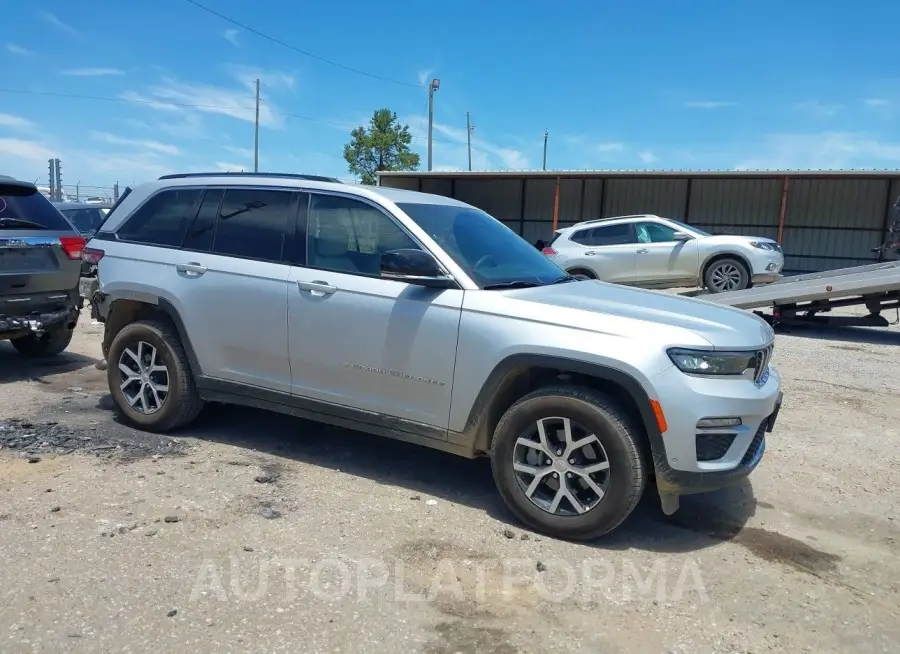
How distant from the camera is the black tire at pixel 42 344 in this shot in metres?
7.97

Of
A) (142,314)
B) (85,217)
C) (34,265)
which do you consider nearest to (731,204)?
(85,217)

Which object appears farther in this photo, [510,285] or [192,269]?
[192,269]

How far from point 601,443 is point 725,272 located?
1158cm

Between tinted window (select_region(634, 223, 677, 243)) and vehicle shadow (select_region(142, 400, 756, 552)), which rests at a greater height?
tinted window (select_region(634, 223, 677, 243))

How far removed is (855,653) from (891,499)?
2.05 metres

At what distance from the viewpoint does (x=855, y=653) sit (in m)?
2.96

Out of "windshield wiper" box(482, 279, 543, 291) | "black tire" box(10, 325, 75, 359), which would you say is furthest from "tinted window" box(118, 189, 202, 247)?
"black tire" box(10, 325, 75, 359)

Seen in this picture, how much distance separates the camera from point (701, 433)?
3.65 m

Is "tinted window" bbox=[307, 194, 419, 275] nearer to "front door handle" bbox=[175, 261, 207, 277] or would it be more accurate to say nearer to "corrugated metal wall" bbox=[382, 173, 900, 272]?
"front door handle" bbox=[175, 261, 207, 277]

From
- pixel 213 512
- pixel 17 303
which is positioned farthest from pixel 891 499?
pixel 17 303

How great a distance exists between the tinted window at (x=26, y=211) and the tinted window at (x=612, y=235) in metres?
10.6

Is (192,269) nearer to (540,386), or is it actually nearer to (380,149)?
(540,386)

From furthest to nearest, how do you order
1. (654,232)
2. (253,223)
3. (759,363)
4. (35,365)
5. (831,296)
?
(654,232)
(831,296)
(35,365)
(253,223)
(759,363)

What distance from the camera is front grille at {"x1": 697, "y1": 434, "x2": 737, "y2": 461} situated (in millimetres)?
3684
